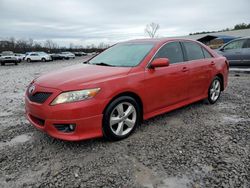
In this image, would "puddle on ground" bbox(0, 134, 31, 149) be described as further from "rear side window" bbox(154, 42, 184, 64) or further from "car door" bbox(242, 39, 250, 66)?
"car door" bbox(242, 39, 250, 66)

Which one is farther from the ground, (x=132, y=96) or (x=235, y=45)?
(x=235, y=45)

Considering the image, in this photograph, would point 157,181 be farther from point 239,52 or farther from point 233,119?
point 239,52

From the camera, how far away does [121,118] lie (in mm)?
3535

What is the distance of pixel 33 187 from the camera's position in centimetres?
255

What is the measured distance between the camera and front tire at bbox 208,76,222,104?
536 cm

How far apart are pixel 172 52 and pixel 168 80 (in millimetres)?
647

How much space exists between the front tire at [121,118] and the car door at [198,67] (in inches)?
60.3

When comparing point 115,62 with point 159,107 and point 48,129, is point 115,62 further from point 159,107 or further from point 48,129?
point 48,129

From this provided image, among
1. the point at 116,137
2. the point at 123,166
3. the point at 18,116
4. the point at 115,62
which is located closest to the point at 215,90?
the point at 115,62

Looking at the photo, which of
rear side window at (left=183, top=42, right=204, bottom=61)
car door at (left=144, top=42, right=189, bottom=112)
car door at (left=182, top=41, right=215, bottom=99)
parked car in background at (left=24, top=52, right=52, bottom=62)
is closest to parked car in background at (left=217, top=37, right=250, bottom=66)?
car door at (left=182, top=41, right=215, bottom=99)

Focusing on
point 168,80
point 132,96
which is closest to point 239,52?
point 168,80

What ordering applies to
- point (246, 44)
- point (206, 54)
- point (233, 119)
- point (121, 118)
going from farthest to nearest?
point (246, 44) < point (206, 54) < point (233, 119) < point (121, 118)

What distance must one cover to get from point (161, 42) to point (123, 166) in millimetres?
2398

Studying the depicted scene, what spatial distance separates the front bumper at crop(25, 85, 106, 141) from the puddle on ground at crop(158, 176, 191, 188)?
1.13 m
